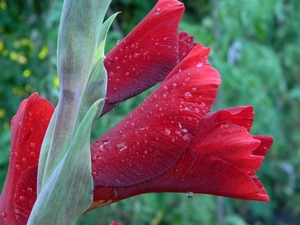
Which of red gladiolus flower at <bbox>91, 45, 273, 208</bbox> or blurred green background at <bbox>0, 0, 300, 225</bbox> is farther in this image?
blurred green background at <bbox>0, 0, 300, 225</bbox>

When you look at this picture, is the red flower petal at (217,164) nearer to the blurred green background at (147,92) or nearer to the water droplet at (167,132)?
the water droplet at (167,132)

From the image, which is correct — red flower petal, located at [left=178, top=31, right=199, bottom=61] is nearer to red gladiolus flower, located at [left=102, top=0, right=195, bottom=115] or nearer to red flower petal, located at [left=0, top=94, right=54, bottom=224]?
red gladiolus flower, located at [left=102, top=0, right=195, bottom=115]

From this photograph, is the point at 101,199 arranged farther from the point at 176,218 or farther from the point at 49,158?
the point at 176,218

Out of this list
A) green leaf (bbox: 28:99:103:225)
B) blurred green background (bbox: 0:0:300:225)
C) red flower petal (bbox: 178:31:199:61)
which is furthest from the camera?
blurred green background (bbox: 0:0:300:225)

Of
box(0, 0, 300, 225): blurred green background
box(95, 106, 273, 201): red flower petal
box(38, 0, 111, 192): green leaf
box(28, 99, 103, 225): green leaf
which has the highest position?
box(38, 0, 111, 192): green leaf

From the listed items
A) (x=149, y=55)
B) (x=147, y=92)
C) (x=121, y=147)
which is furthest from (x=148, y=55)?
(x=147, y=92)

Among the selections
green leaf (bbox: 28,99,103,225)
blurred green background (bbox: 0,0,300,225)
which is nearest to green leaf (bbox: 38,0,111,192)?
green leaf (bbox: 28,99,103,225)

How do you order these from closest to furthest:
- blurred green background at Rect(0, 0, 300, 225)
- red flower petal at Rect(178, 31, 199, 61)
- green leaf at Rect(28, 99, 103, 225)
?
green leaf at Rect(28, 99, 103, 225)
red flower petal at Rect(178, 31, 199, 61)
blurred green background at Rect(0, 0, 300, 225)
